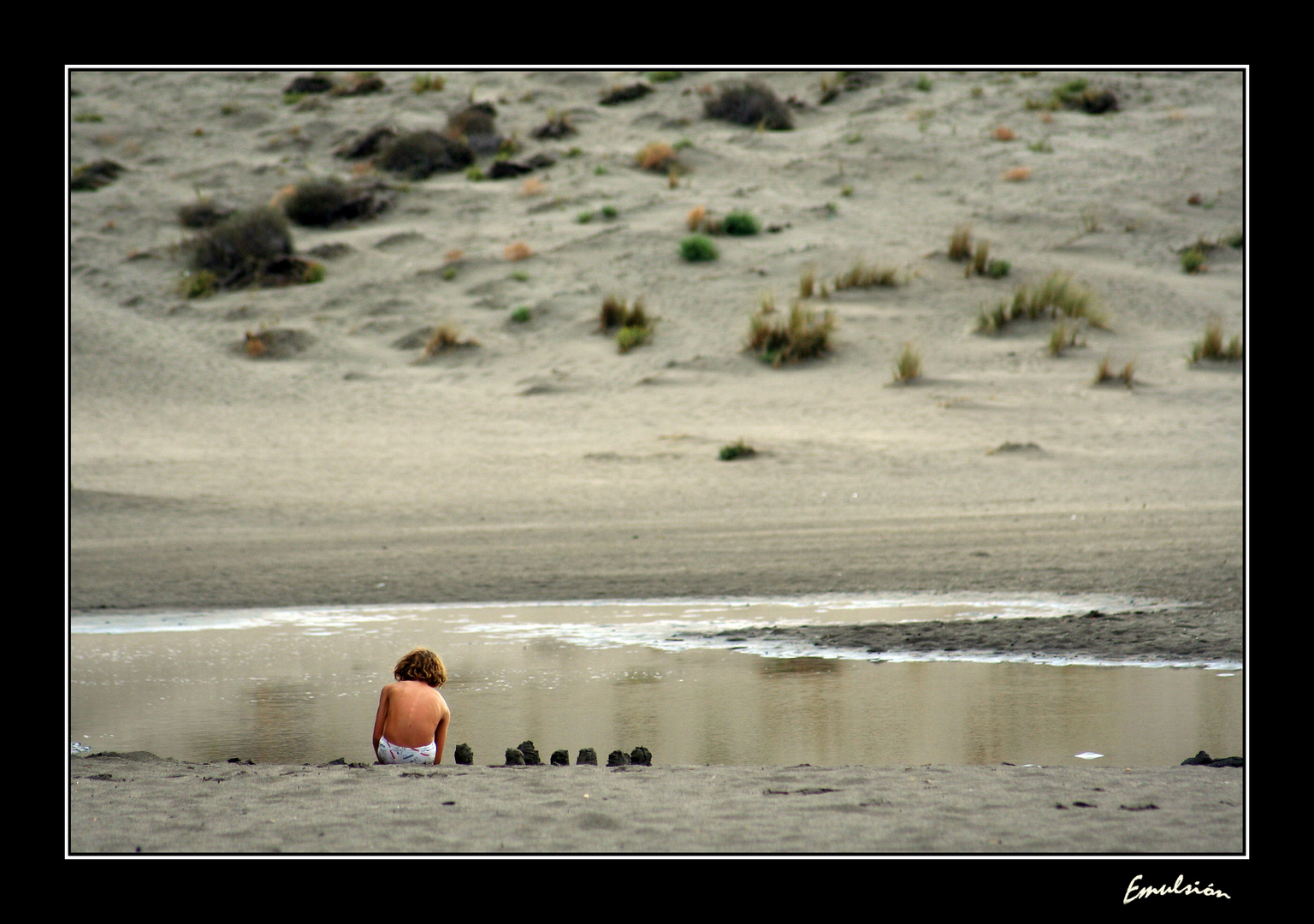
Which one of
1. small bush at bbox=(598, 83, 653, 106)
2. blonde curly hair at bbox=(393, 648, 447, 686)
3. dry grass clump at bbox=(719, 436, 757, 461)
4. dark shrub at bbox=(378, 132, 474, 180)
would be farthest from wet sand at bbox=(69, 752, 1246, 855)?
small bush at bbox=(598, 83, 653, 106)

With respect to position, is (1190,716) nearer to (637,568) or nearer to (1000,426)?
(637,568)

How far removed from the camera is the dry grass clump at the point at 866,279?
23.2 m

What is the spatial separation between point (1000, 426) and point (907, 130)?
1799 cm

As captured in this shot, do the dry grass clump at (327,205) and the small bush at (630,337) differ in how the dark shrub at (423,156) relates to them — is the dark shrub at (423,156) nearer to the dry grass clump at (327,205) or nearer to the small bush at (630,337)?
the dry grass clump at (327,205)

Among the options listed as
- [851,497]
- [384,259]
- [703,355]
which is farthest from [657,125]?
[851,497]

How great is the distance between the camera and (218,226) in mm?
27016

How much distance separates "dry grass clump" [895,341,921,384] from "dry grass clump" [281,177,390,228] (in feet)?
51.1

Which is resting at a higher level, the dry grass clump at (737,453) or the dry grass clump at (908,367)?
the dry grass clump at (908,367)

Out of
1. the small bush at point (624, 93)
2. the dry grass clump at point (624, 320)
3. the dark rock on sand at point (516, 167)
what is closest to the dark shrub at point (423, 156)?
the dark rock on sand at point (516, 167)

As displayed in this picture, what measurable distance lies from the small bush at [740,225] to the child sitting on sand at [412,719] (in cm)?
2205

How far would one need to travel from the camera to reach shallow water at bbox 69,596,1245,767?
5609 millimetres

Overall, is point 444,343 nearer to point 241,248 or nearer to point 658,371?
point 658,371

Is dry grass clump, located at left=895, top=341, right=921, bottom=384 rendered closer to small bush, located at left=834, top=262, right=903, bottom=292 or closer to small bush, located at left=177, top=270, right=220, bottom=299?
small bush, located at left=834, top=262, right=903, bottom=292

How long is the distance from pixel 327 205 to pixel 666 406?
14.7 meters
